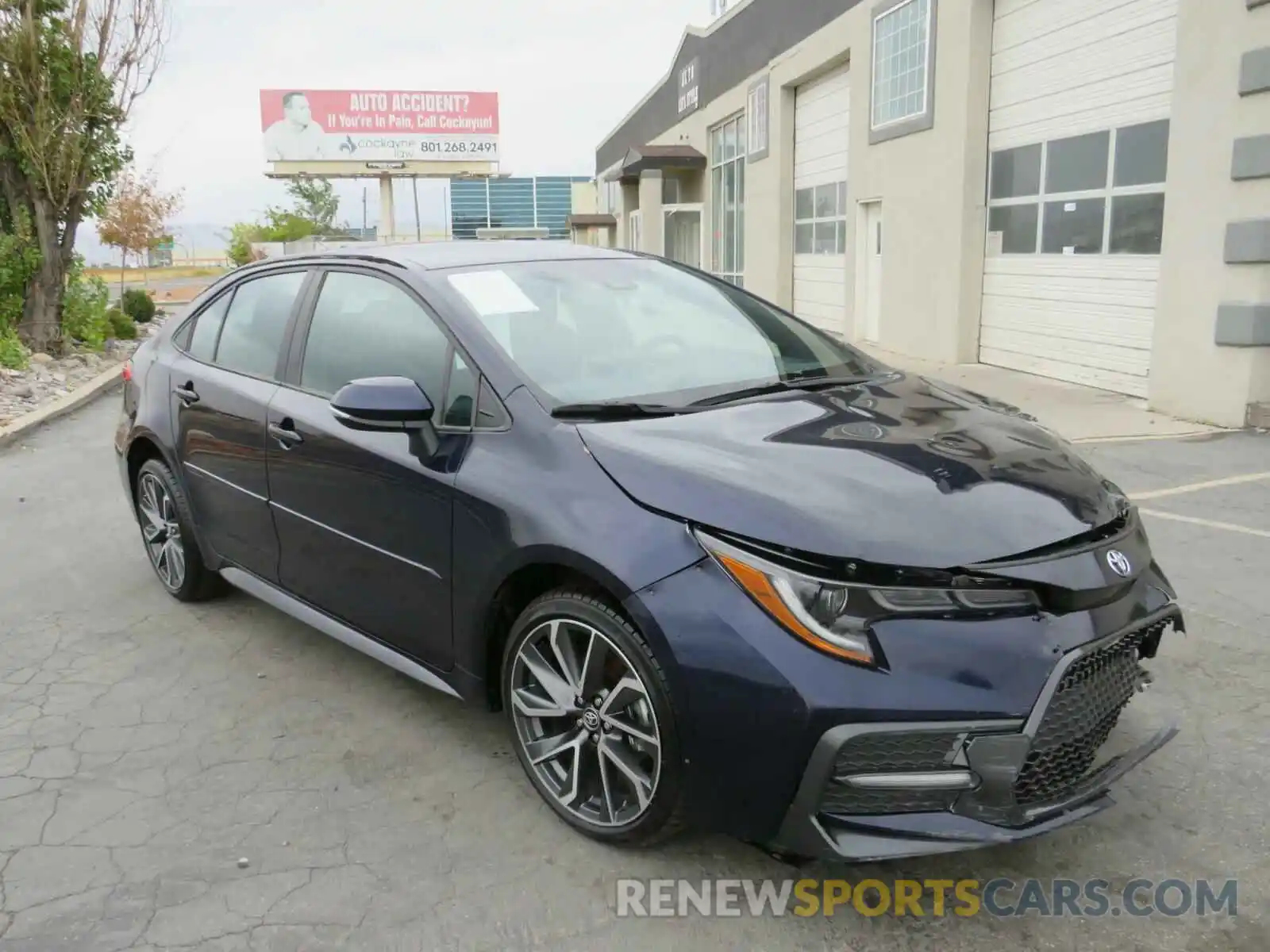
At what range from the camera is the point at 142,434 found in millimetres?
5004

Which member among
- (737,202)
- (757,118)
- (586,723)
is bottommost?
(586,723)

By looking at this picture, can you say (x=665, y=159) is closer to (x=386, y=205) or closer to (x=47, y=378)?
(x=47, y=378)

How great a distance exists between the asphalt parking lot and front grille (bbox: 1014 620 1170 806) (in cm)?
38

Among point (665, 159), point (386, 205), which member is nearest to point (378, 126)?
point (386, 205)

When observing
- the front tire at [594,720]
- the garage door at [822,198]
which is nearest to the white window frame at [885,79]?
the garage door at [822,198]

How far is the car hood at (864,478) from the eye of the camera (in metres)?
2.44

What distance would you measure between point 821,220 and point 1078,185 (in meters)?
8.67

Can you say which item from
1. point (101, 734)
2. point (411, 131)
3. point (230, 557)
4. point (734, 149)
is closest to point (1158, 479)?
point (230, 557)

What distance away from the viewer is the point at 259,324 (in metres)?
4.38

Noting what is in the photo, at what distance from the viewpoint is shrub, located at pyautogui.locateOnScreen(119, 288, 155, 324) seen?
2075 cm

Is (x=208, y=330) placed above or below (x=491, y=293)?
below

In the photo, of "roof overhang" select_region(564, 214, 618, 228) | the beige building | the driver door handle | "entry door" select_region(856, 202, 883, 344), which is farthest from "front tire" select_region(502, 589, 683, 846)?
"roof overhang" select_region(564, 214, 618, 228)

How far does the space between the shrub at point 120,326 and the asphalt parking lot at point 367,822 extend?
46.0 ft

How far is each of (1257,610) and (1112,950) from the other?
8.65 ft
